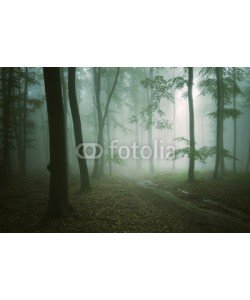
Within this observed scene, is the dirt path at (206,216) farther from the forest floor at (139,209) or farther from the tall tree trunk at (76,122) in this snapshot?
the tall tree trunk at (76,122)

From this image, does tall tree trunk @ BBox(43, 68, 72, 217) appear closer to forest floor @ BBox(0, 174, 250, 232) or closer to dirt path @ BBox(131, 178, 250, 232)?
forest floor @ BBox(0, 174, 250, 232)

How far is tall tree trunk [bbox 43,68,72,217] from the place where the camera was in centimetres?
791

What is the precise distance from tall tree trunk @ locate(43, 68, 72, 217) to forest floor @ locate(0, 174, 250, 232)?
2.08ft

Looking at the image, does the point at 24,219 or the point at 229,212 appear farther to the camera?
the point at 229,212

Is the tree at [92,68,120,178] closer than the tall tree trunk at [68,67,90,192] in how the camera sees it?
No

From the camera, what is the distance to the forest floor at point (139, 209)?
→ 25.8 ft

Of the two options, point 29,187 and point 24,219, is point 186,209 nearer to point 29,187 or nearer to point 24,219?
point 24,219

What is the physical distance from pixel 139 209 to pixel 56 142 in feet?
15.5

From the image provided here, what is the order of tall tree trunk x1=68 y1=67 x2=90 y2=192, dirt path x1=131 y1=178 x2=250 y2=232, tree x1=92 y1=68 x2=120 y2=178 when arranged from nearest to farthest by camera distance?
1. dirt path x1=131 y1=178 x2=250 y2=232
2. tall tree trunk x1=68 y1=67 x2=90 y2=192
3. tree x1=92 y1=68 x2=120 y2=178

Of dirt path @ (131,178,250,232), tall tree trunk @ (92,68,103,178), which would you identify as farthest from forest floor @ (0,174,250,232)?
tall tree trunk @ (92,68,103,178)

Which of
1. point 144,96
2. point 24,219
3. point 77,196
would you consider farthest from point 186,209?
point 144,96

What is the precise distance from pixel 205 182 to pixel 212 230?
6088mm

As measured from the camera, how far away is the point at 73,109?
12.0 m

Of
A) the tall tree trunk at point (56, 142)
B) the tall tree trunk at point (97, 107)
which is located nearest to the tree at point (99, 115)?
the tall tree trunk at point (97, 107)
